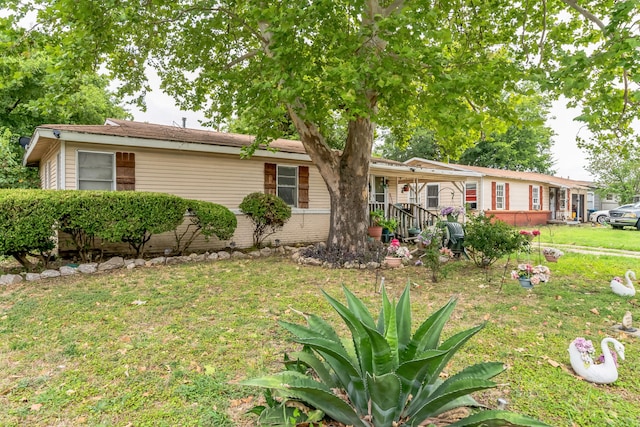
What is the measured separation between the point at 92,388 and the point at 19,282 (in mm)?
4631

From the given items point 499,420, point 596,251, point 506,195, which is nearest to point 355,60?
point 499,420

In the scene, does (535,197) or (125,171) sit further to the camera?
(535,197)

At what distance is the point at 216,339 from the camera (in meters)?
3.68

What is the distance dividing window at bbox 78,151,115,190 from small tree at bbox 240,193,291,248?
316 centimetres

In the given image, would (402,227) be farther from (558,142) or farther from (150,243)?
(558,142)

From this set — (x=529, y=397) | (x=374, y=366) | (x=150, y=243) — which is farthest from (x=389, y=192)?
(x=374, y=366)

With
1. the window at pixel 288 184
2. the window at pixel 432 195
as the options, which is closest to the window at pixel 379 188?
the window at pixel 288 184

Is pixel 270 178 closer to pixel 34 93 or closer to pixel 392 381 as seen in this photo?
pixel 392 381

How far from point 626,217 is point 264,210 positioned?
19.7 meters

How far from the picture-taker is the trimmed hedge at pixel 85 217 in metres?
5.88

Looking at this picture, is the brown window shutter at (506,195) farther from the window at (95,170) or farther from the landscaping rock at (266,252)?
the window at (95,170)

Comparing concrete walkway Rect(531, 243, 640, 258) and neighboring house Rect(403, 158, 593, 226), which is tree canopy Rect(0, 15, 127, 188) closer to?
neighboring house Rect(403, 158, 593, 226)

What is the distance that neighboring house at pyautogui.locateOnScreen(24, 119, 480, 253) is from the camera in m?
8.03

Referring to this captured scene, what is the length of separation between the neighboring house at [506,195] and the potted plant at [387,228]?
4.81m
